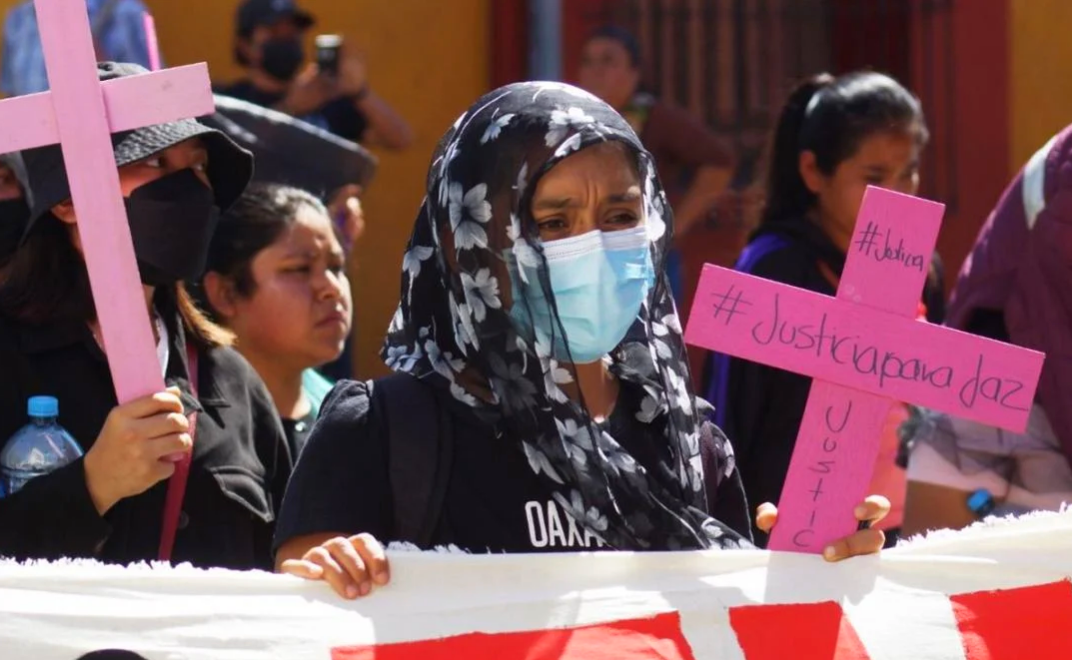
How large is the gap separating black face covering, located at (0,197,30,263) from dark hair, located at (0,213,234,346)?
0.08 metres

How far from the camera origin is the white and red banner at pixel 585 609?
2.74 meters

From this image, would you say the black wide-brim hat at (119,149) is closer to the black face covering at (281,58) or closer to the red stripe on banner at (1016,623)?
the red stripe on banner at (1016,623)

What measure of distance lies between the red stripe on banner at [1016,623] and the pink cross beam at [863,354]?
24cm

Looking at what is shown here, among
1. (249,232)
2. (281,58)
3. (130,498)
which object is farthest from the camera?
(281,58)

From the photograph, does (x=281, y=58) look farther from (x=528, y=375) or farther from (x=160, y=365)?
(x=528, y=375)

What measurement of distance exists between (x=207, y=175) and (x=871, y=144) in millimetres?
1790

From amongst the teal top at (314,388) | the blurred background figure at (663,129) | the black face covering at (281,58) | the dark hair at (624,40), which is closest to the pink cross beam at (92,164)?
the teal top at (314,388)

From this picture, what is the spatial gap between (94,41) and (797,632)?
371cm

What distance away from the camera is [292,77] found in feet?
21.5

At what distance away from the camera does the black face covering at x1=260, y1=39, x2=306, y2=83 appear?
650 centimetres

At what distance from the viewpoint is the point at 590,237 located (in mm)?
2824

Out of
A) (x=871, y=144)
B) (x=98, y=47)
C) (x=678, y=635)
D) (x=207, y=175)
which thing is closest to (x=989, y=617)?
(x=678, y=635)

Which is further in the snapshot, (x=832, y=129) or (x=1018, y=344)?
(x=832, y=129)

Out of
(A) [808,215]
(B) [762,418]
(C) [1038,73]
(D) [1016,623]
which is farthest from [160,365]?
(C) [1038,73]
